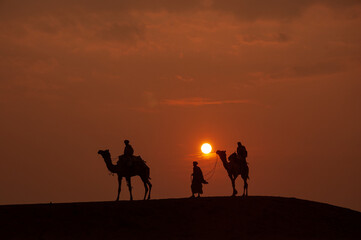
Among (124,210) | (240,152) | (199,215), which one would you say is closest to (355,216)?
(240,152)

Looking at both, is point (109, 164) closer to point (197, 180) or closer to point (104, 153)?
point (104, 153)

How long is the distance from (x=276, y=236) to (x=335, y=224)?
4805mm

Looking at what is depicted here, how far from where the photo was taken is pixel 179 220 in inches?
1297

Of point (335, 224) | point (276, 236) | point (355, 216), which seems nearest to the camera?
point (276, 236)

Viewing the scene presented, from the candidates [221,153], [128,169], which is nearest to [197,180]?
[221,153]

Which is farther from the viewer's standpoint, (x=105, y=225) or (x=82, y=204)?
(x=82, y=204)

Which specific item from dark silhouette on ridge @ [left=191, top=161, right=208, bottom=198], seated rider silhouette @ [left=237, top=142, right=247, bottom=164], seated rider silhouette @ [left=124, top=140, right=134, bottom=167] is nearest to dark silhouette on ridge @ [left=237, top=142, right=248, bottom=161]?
seated rider silhouette @ [left=237, top=142, right=247, bottom=164]

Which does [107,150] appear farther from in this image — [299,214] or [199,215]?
[299,214]

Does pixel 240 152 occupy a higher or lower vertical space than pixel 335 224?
higher

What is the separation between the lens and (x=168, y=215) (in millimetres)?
33250

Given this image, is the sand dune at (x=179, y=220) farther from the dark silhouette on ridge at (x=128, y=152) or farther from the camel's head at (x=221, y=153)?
the dark silhouette on ridge at (x=128, y=152)

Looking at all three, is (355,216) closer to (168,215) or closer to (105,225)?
(168,215)

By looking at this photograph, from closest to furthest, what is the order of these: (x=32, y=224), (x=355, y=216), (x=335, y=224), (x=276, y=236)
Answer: (x=32, y=224)
(x=276, y=236)
(x=335, y=224)
(x=355, y=216)

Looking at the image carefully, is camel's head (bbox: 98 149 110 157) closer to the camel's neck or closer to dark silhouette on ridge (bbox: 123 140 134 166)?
the camel's neck
